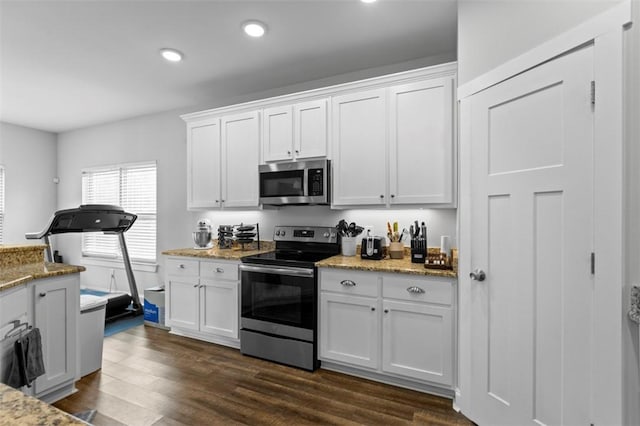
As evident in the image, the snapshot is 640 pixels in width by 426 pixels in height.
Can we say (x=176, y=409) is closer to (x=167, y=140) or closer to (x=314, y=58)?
(x=314, y=58)

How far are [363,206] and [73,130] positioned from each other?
5.69 m

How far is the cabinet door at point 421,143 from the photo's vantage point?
2.55 meters

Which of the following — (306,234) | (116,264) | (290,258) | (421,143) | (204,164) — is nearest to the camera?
(421,143)

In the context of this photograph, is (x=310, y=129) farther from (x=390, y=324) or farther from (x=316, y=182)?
(x=390, y=324)

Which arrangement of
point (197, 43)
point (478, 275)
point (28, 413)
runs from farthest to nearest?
point (197, 43)
point (478, 275)
point (28, 413)

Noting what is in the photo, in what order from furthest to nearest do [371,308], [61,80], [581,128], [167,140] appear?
[167,140] < [61,80] < [371,308] < [581,128]

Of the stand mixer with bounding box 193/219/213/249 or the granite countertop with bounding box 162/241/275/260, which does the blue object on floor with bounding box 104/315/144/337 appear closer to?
→ the granite countertop with bounding box 162/241/275/260

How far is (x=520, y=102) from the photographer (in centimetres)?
178

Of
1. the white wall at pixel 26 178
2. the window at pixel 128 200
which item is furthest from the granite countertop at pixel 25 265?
the white wall at pixel 26 178

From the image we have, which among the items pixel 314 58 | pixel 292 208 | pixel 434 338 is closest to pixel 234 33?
pixel 314 58

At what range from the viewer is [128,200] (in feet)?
16.6

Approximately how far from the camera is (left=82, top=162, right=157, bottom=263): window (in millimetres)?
4836

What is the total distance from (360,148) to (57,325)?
266 centimetres

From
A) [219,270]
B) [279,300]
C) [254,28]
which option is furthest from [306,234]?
[254,28]
